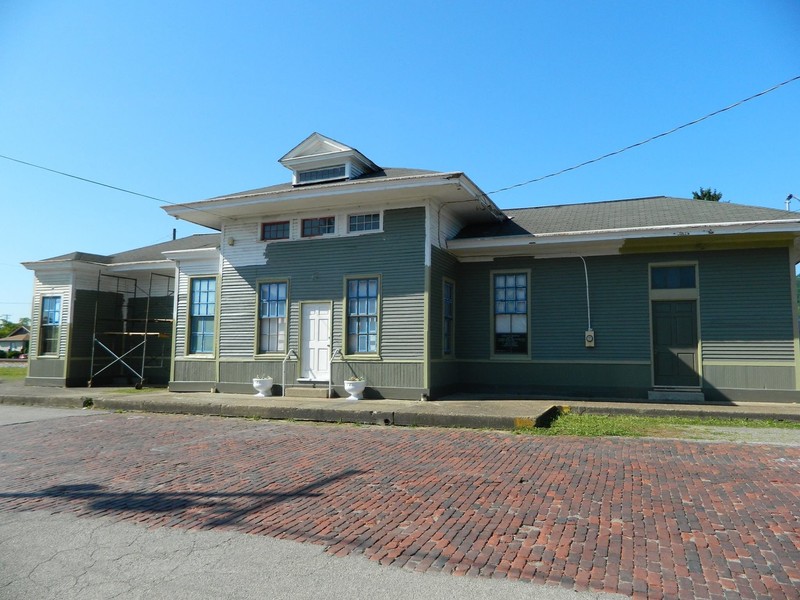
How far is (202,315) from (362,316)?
17.0 ft

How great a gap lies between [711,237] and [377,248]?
7500 mm

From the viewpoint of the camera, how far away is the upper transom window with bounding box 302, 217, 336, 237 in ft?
47.4

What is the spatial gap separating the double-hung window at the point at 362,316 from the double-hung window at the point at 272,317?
1915 millimetres

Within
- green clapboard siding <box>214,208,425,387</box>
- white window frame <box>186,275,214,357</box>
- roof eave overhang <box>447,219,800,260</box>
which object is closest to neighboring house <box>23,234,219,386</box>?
white window frame <box>186,275,214,357</box>

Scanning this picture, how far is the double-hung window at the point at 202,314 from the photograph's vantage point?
15.9 metres

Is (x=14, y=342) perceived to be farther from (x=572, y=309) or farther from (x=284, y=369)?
(x=572, y=309)

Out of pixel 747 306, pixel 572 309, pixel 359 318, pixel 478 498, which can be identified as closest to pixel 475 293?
pixel 572 309

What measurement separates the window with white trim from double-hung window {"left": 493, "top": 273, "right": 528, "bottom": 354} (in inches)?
305

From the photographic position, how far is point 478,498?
A: 19.1 feet

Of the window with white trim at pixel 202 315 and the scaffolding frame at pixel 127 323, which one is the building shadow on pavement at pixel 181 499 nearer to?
the window with white trim at pixel 202 315

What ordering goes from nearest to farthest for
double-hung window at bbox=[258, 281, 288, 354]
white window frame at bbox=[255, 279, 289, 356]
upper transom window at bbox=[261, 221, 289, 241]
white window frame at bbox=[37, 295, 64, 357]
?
1. white window frame at bbox=[255, 279, 289, 356]
2. double-hung window at bbox=[258, 281, 288, 354]
3. upper transom window at bbox=[261, 221, 289, 241]
4. white window frame at bbox=[37, 295, 64, 357]

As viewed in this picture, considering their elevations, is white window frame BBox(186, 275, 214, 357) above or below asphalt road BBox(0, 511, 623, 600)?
above

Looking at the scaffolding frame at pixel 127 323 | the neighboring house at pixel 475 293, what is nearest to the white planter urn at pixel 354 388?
the neighboring house at pixel 475 293

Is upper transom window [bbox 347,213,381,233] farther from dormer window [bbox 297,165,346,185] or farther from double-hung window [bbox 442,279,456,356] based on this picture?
double-hung window [bbox 442,279,456,356]
